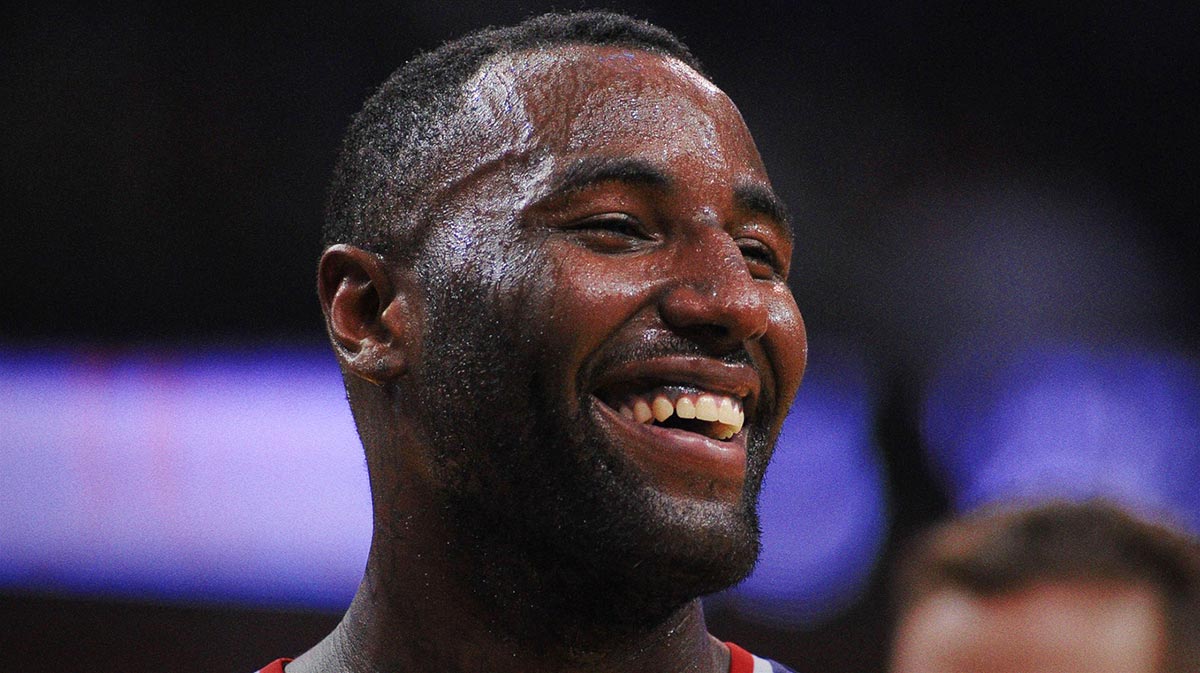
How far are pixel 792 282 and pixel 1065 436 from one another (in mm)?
831

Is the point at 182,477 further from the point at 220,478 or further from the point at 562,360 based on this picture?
the point at 562,360

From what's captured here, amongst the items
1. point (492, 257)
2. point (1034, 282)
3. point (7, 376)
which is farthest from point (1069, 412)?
point (7, 376)

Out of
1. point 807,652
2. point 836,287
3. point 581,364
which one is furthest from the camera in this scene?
point 836,287

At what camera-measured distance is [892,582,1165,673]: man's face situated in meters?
1.61

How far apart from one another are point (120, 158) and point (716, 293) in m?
2.57

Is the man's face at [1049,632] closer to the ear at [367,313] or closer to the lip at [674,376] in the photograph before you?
the lip at [674,376]

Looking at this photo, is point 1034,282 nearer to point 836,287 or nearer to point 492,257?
point 836,287

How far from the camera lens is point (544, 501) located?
5.05 feet

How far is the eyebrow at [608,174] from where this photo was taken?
160 cm

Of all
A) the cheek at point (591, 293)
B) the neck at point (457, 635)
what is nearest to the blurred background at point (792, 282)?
the neck at point (457, 635)

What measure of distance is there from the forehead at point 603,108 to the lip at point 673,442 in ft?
0.93

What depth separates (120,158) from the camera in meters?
3.58

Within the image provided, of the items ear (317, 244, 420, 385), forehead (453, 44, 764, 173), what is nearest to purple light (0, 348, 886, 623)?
ear (317, 244, 420, 385)

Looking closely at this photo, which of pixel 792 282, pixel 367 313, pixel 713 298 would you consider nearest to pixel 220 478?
pixel 792 282
